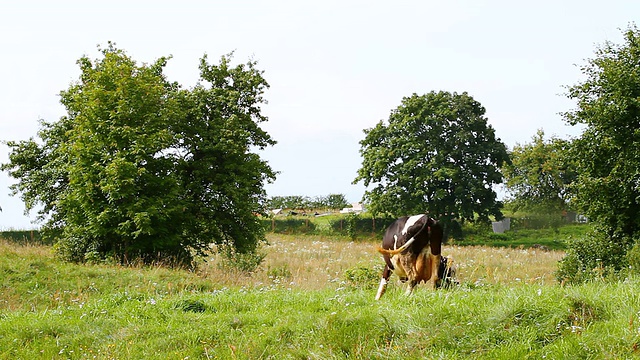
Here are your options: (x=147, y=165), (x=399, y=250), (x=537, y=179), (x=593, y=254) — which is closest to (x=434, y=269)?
(x=399, y=250)

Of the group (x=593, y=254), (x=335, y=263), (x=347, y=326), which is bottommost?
(x=335, y=263)

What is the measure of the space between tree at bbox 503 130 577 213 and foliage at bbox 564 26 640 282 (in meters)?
41.8

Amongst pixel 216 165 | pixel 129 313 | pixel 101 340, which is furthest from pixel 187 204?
pixel 101 340

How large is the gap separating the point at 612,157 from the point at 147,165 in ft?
61.3

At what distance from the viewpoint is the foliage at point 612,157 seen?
2031 cm

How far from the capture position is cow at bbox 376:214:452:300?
10.2 meters

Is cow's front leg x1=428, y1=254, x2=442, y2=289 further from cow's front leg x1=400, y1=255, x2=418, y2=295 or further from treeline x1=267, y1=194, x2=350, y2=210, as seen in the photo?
treeline x1=267, y1=194, x2=350, y2=210

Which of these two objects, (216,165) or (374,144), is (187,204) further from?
(374,144)

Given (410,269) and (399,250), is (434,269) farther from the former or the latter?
(399,250)

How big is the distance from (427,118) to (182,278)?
32.4 metres

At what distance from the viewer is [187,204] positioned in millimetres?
24516

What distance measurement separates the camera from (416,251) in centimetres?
1027

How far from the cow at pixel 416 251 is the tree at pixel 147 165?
547 inches

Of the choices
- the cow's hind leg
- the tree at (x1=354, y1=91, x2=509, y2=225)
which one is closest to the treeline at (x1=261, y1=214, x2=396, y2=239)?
the tree at (x1=354, y1=91, x2=509, y2=225)
